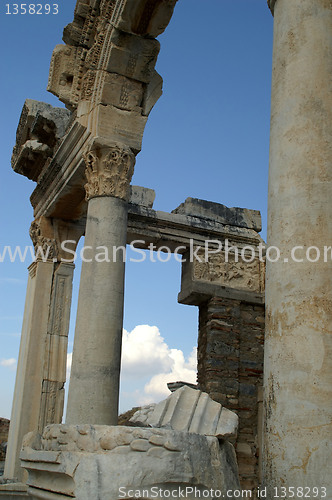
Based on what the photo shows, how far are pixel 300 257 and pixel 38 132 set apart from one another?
770 centimetres

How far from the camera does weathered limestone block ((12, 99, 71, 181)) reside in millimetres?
10344

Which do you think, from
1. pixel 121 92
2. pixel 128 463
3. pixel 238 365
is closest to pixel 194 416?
pixel 128 463

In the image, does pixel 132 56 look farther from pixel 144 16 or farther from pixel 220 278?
pixel 220 278

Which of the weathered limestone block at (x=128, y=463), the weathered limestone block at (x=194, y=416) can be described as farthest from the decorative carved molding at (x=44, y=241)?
the weathered limestone block at (x=128, y=463)

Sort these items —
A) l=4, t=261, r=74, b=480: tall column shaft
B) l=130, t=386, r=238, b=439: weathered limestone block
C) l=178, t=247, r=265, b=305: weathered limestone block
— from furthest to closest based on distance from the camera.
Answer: l=178, t=247, r=265, b=305: weathered limestone block → l=4, t=261, r=74, b=480: tall column shaft → l=130, t=386, r=238, b=439: weathered limestone block

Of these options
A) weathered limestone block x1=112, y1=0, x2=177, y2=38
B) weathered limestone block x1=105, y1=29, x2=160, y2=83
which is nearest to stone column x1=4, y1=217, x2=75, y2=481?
weathered limestone block x1=105, y1=29, x2=160, y2=83

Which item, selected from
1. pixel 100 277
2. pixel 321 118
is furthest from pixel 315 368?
pixel 100 277

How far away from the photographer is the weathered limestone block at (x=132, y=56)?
8.38 metres

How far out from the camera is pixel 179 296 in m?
13.1

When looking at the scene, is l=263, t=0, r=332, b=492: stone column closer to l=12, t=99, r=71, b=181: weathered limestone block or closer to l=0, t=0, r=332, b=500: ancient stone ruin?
l=0, t=0, r=332, b=500: ancient stone ruin

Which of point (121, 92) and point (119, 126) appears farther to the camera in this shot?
point (121, 92)

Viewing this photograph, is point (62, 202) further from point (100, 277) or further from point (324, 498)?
point (324, 498)

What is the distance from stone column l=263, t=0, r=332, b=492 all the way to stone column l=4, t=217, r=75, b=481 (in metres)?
6.99

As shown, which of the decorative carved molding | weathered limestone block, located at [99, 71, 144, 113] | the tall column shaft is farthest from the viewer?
the decorative carved molding
